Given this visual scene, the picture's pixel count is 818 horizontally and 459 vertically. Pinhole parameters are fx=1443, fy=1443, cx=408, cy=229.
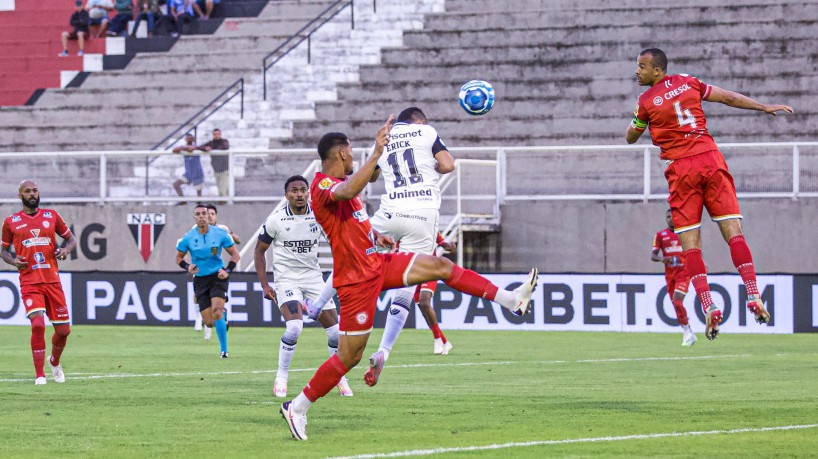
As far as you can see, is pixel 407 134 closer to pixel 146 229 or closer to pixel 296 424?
pixel 296 424

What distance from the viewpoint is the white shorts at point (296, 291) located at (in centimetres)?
1482

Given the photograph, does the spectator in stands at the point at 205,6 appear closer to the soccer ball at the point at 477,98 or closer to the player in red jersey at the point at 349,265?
the soccer ball at the point at 477,98

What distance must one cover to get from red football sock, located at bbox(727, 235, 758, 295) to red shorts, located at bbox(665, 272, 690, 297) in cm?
997

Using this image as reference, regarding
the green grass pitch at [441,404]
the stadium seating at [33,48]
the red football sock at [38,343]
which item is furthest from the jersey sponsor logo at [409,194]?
the stadium seating at [33,48]

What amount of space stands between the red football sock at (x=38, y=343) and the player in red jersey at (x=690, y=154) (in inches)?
270

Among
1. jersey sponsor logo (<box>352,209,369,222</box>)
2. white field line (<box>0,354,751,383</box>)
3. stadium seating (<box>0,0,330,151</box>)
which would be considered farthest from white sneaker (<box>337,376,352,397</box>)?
stadium seating (<box>0,0,330,151</box>)

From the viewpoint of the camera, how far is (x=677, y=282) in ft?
76.3

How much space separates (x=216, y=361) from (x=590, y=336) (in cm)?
816

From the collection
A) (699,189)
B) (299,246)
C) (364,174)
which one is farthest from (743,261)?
(299,246)

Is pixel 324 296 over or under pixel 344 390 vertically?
over

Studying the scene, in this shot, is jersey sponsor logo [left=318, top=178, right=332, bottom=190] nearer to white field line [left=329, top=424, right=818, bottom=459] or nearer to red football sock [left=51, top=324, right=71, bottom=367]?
white field line [left=329, top=424, right=818, bottom=459]

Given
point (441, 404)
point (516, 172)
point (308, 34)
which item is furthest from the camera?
point (308, 34)

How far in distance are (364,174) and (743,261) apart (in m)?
4.46

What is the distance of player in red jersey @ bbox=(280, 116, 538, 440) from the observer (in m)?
10.0
